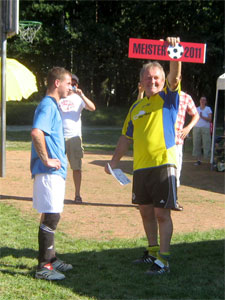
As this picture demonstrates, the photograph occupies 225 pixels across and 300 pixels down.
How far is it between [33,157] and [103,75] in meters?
31.7

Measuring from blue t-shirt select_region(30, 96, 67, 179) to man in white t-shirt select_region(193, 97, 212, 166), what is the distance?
9566mm

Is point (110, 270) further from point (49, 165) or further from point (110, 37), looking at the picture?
point (110, 37)

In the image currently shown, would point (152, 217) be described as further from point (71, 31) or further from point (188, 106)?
point (71, 31)

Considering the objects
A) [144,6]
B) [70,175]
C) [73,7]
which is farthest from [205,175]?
[73,7]

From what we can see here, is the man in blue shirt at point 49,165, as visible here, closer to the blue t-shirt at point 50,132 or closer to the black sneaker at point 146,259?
the blue t-shirt at point 50,132

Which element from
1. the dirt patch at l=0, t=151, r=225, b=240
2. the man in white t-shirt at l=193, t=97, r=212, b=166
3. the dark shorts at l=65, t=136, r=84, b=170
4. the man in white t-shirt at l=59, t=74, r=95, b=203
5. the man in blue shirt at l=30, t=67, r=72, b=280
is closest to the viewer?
the man in blue shirt at l=30, t=67, r=72, b=280

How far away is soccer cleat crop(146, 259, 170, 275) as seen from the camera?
488cm

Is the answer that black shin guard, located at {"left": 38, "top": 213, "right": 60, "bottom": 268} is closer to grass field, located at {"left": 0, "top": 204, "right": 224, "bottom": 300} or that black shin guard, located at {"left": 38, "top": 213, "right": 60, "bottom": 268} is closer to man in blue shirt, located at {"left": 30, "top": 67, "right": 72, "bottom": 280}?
man in blue shirt, located at {"left": 30, "top": 67, "right": 72, "bottom": 280}

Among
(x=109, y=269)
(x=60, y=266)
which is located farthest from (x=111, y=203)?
(x=60, y=266)

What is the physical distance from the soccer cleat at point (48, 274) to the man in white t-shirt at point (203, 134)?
31.5 ft

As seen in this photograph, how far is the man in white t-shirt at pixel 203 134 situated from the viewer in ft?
46.1

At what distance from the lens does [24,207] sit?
7.91 meters

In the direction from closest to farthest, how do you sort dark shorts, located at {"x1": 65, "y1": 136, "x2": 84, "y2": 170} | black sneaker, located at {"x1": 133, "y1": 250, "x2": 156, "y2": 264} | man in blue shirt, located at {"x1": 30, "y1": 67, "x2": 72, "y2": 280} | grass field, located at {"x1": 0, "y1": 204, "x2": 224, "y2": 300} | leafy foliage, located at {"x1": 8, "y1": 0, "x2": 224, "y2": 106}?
1. grass field, located at {"x1": 0, "y1": 204, "x2": 224, "y2": 300}
2. man in blue shirt, located at {"x1": 30, "y1": 67, "x2": 72, "y2": 280}
3. black sneaker, located at {"x1": 133, "y1": 250, "x2": 156, "y2": 264}
4. dark shorts, located at {"x1": 65, "y1": 136, "x2": 84, "y2": 170}
5. leafy foliage, located at {"x1": 8, "y1": 0, "x2": 224, "y2": 106}

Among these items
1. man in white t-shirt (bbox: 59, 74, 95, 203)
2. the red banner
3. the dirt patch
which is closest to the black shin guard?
the dirt patch
